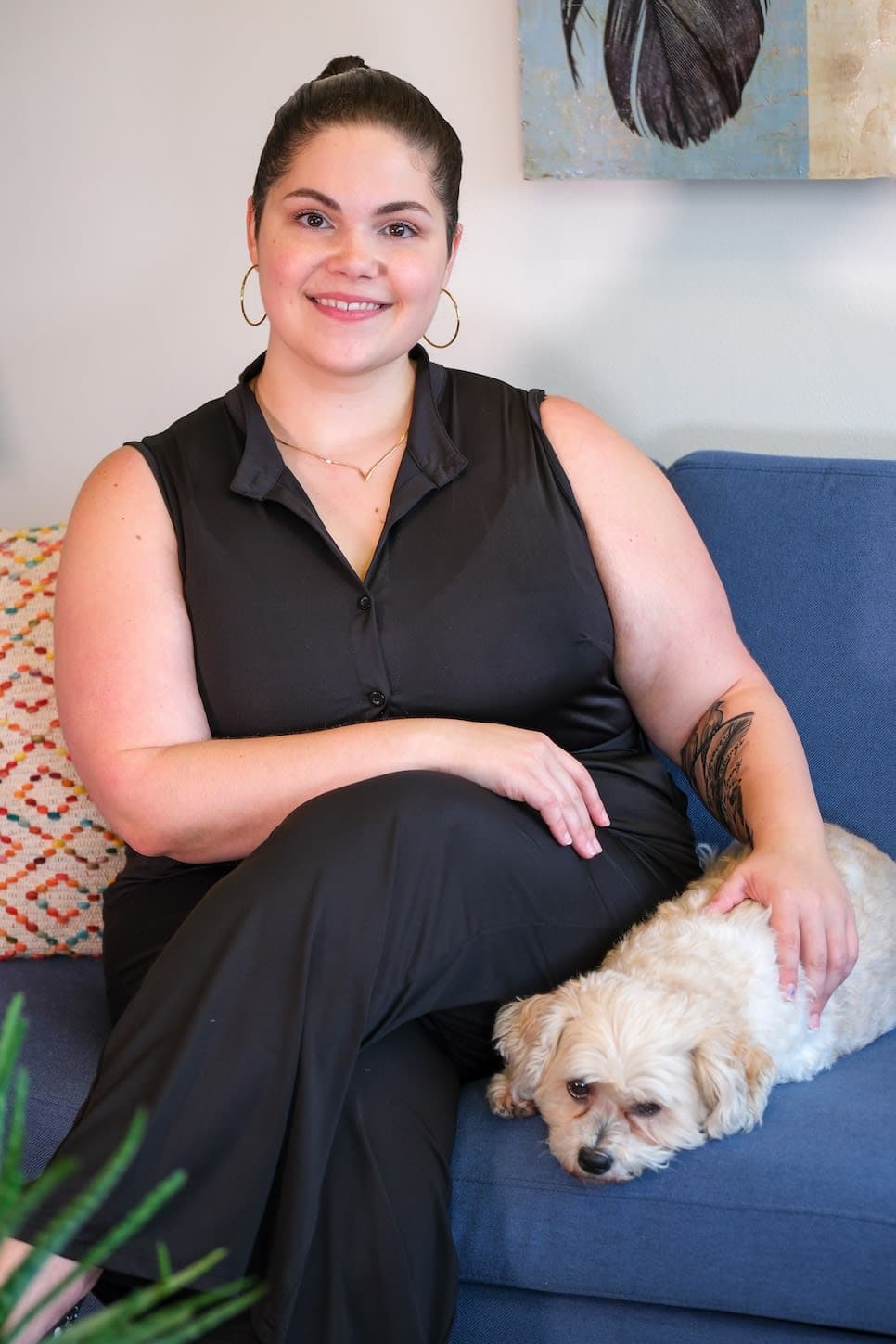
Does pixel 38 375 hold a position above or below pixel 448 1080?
above

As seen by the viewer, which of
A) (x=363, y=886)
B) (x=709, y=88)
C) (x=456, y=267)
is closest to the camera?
(x=363, y=886)

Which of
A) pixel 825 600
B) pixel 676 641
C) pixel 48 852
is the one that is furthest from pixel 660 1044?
pixel 48 852

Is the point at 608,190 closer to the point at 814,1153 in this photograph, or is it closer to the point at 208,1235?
the point at 814,1153

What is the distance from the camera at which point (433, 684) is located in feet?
5.54

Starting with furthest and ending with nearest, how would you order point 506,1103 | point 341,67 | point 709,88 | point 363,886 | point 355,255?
point 709,88 → point 341,67 → point 355,255 → point 506,1103 → point 363,886

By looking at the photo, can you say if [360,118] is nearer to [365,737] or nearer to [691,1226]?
[365,737]

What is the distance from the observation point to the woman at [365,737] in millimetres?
1277

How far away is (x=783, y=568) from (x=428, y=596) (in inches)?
21.1

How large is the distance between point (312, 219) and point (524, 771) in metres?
0.74

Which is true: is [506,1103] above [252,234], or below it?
below

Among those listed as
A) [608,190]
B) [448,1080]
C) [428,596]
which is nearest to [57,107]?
[608,190]

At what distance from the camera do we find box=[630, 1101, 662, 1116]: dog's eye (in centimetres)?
140

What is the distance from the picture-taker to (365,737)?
156cm

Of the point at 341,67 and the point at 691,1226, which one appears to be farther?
the point at 341,67
